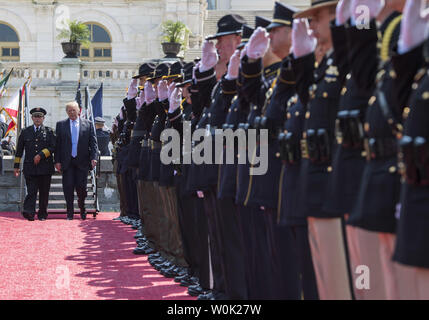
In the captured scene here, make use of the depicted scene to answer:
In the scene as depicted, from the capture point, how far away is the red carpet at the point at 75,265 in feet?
22.7

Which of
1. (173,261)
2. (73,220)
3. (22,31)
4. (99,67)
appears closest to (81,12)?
(22,31)

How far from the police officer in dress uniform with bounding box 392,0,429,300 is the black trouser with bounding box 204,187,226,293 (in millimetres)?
3089

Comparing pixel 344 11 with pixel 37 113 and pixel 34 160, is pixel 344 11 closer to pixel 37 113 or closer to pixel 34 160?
pixel 34 160

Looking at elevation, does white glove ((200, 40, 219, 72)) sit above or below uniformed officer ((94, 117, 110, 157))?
above

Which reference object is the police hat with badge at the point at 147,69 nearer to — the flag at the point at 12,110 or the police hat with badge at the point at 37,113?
the police hat with badge at the point at 37,113

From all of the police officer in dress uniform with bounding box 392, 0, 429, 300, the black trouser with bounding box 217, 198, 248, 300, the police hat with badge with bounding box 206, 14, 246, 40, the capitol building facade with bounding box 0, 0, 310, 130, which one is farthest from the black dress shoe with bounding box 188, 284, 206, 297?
the capitol building facade with bounding box 0, 0, 310, 130

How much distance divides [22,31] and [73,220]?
25.6 meters

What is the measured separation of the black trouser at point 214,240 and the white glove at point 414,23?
10.5ft

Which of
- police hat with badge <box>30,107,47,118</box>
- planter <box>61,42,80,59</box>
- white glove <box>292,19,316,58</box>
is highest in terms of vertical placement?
planter <box>61,42,80,59</box>

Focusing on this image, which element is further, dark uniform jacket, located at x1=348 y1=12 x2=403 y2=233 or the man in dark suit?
the man in dark suit

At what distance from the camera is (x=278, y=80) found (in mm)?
4805

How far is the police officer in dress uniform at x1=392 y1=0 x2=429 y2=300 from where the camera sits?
2936 millimetres

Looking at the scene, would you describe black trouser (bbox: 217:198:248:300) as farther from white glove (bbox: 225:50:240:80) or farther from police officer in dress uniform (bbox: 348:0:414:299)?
police officer in dress uniform (bbox: 348:0:414:299)

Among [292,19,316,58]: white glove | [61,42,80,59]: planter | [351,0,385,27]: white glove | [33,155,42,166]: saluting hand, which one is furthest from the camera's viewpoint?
[61,42,80,59]: planter
